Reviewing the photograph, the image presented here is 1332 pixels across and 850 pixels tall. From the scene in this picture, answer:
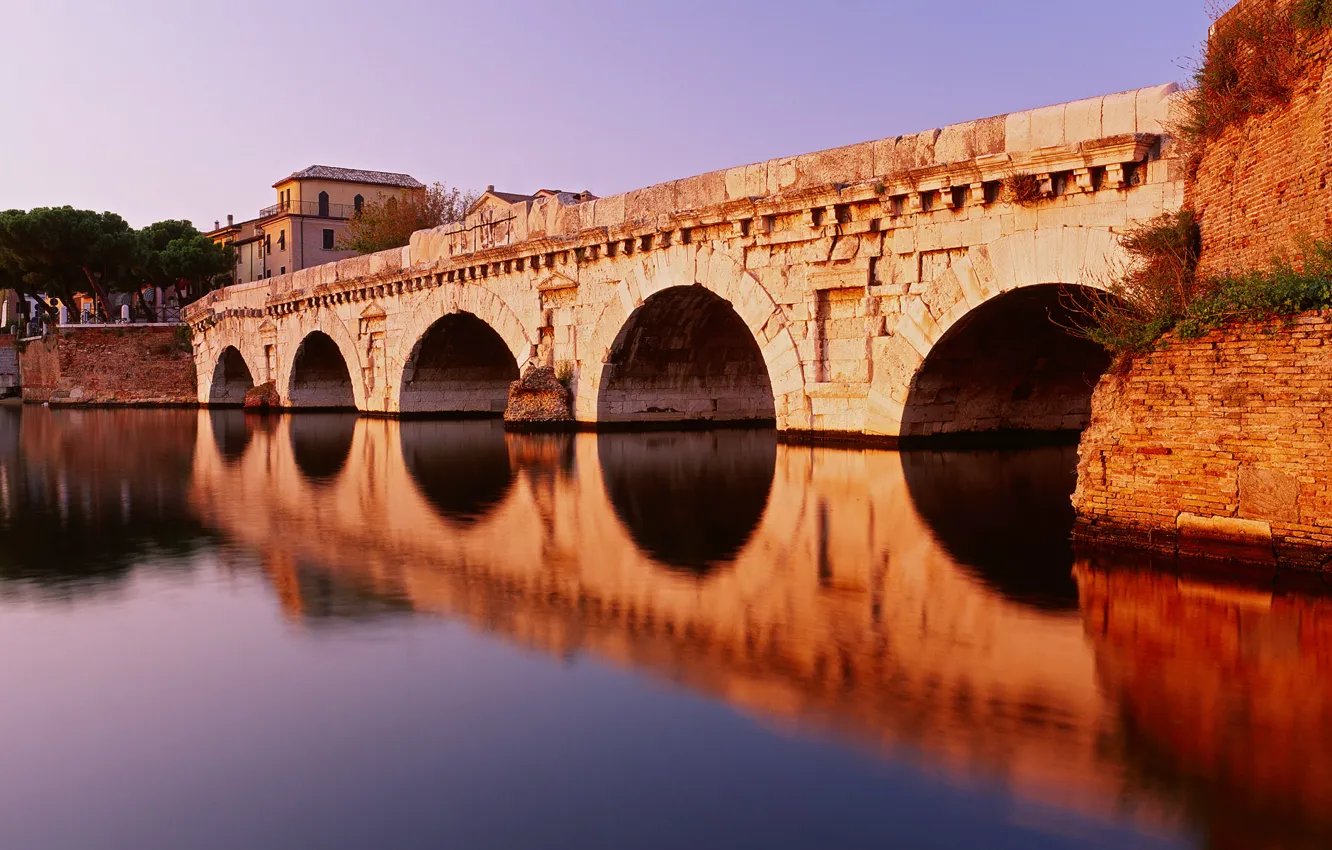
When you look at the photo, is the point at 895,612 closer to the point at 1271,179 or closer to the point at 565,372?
the point at 1271,179

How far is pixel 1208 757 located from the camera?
3.50m

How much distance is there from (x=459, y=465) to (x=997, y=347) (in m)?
6.35

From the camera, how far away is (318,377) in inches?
1147

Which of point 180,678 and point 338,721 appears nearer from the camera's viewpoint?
point 338,721

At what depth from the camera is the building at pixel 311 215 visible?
54250 mm

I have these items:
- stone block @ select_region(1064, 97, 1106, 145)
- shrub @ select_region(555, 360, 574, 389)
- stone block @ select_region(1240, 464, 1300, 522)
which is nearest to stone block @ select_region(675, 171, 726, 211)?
shrub @ select_region(555, 360, 574, 389)

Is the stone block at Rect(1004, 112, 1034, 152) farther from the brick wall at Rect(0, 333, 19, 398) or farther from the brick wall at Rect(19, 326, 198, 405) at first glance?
the brick wall at Rect(0, 333, 19, 398)

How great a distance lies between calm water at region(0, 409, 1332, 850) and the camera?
10.4ft

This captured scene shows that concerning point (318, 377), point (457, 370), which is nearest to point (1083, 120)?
point (457, 370)

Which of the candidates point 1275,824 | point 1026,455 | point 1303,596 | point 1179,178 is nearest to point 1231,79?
point 1179,178

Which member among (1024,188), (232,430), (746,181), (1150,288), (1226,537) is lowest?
(1226,537)

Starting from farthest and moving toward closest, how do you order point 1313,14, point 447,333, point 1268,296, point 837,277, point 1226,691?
point 447,333 < point 837,277 < point 1313,14 < point 1268,296 < point 1226,691

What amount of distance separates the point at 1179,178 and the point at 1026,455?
4.23 m

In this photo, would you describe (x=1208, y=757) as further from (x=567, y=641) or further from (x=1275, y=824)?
(x=567, y=641)
